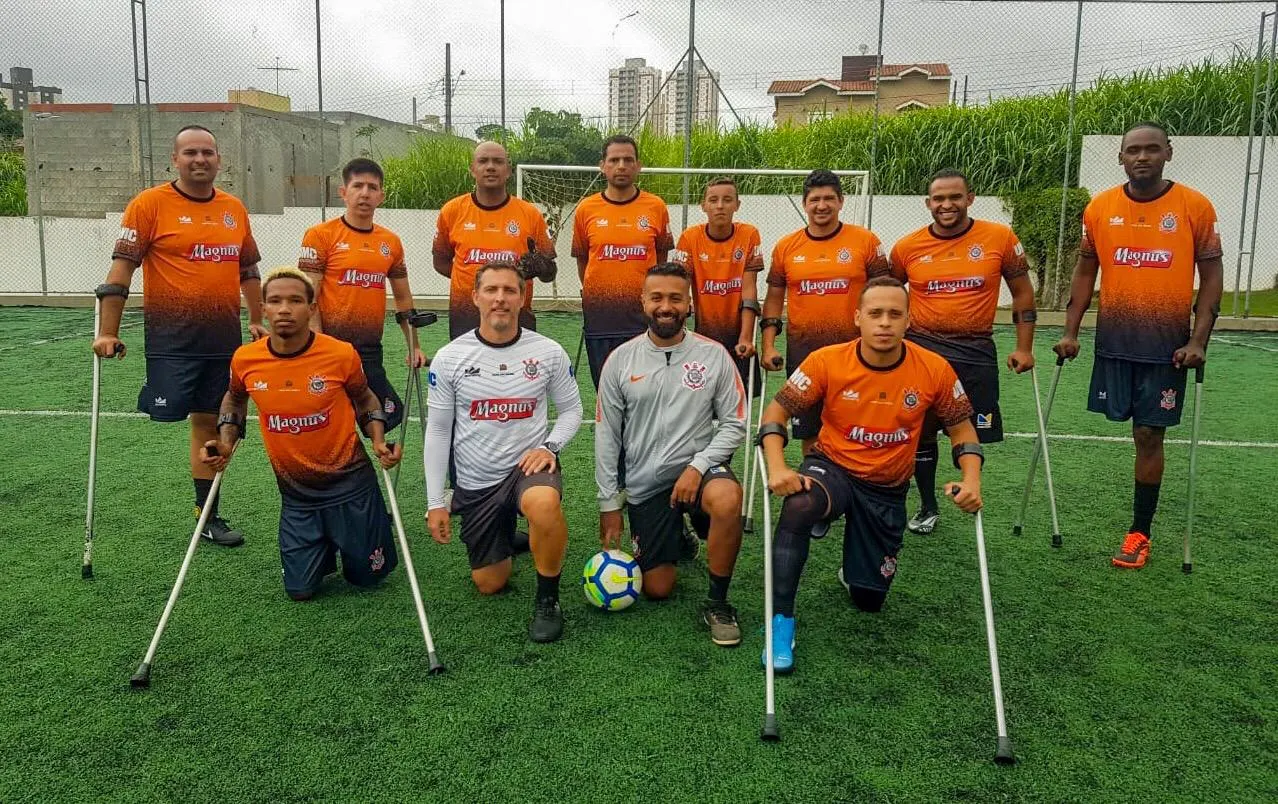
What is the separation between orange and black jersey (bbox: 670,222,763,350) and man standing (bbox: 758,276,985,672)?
204cm

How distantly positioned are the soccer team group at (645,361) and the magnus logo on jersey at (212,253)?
0.04ft

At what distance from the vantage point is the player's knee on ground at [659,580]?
14.1 feet

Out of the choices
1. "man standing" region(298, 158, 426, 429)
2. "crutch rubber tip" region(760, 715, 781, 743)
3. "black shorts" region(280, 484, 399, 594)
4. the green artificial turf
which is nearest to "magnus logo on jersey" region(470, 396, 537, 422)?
"black shorts" region(280, 484, 399, 594)

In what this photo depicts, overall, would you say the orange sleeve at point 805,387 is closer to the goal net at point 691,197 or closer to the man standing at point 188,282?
the man standing at point 188,282

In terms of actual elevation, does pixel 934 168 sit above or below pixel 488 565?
above

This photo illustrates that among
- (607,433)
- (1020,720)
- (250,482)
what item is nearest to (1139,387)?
(1020,720)

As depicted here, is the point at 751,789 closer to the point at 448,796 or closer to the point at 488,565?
the point at 448,796

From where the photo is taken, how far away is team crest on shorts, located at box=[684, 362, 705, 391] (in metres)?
4.21

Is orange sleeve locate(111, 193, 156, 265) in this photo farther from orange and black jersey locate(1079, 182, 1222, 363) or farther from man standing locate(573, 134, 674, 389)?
orange and black jersey locate(1079, 182, 1222, 363)

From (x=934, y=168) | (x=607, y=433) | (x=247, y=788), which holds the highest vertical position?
(x=934, y=168)

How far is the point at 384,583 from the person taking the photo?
454 cm

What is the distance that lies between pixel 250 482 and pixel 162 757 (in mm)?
3384

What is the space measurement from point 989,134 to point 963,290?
40.9ft

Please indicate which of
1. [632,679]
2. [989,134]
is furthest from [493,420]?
[989,134]
